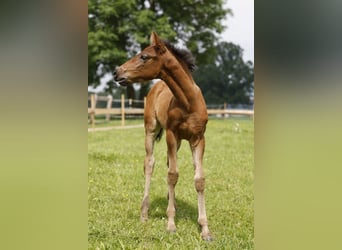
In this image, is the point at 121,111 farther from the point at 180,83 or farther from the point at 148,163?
the point at 180,83

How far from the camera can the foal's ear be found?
2.00 metres

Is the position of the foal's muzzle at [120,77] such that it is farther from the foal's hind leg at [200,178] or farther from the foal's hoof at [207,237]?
Answer: the foal's hoof at [207,237]

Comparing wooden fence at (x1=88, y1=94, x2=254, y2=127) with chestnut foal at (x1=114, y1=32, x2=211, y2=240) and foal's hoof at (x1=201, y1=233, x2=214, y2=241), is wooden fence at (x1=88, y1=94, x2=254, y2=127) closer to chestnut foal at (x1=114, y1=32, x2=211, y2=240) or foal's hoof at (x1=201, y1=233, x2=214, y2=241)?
chestnut foal at (x1=114, y1=32, x2=211, y2=240)

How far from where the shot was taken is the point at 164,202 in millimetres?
2930

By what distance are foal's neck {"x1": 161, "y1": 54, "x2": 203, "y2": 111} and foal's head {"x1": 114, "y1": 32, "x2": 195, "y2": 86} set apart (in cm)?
6

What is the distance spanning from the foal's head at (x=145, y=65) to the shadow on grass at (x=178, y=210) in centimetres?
106

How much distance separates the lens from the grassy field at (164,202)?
1.95 metres

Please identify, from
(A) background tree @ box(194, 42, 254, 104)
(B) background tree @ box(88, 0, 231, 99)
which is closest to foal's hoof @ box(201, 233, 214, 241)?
(B) background tree @ box(88, 0, 231, 99)

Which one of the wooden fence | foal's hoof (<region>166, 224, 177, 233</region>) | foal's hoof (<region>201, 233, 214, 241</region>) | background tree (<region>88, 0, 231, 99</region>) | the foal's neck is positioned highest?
background tree (<region>88, 0, 231, 99</region>)

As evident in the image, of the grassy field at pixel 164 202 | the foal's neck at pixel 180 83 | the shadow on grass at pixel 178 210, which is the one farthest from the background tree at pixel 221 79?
the foal's neck at pixel 180 83

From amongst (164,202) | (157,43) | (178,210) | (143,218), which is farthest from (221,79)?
(157,43)

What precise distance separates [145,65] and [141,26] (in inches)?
248
